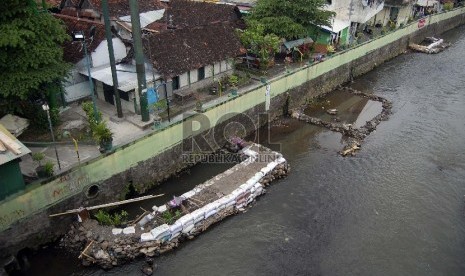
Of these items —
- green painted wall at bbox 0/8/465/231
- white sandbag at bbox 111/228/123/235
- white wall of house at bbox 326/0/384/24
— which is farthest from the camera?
white wall of house at bbox 326/0/384/24

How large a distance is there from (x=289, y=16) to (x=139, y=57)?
20.9 metres

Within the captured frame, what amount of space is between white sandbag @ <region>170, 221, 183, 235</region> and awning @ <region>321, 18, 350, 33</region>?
3068 centimetres

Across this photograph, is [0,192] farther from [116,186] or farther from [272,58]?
[272,58]

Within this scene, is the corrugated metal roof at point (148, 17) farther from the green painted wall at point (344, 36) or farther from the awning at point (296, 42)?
the green painted wall at point (344, 36)

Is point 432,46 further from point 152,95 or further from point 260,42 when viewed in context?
point 152,95

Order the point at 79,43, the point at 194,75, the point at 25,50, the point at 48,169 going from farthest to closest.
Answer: the point at 194,75 < the point at 79,43 < the point at 25,50 < the point at 48,169

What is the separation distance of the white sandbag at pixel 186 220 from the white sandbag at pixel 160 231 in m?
0.88

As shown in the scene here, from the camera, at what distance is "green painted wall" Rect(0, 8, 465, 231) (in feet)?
64.2

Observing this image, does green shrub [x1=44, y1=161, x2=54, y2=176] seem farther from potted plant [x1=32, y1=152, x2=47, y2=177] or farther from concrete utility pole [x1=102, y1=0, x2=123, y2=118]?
concrete utility pole [x1=102, y1=0, x2=123, y2=118]

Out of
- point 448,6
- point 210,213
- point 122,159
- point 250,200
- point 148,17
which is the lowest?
point 250,200

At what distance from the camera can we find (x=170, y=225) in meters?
21.6

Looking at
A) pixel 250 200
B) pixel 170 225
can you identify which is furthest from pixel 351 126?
pixel 170 225

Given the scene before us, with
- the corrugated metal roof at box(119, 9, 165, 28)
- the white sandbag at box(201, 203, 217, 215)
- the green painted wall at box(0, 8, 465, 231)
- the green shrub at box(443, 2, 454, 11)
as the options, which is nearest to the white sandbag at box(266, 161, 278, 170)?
the green painted wall at box(0, 8, 465, 231)

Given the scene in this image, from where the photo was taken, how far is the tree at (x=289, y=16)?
1535 inches
